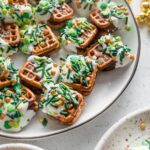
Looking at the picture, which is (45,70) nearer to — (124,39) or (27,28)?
(27,28)

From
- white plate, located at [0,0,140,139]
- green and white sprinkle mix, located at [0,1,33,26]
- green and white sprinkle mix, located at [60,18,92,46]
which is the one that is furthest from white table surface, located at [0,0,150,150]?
green and white sprinkle mix, located at [0,1,33,26]

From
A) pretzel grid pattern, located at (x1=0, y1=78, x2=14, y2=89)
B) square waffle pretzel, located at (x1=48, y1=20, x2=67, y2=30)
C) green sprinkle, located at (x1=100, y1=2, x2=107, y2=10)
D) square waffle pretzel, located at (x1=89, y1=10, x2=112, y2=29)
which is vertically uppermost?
green sprinkle, located at (x1=100, y1=2, x2=107, y2=10)

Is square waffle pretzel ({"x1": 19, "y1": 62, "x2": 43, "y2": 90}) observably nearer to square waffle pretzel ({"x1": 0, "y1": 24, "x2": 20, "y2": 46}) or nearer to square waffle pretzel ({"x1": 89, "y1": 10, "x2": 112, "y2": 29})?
square waffle pretzel ({"x1": 0, "y1": 24, "x2": 20, "y2": 46})

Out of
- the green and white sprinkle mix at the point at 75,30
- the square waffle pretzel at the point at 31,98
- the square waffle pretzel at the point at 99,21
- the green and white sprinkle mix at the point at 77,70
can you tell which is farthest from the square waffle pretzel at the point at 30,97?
the square waffle pretzel at the point at 99,21

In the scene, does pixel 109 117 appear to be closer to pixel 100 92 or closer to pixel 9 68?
pixel 100 92

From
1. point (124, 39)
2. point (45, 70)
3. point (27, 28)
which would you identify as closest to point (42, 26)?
point (27, 28)

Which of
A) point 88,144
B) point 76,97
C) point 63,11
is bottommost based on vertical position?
point 88,144

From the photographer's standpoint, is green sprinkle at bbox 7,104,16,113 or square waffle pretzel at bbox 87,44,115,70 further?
square waffle pretzel at bbox 87,44,115,70

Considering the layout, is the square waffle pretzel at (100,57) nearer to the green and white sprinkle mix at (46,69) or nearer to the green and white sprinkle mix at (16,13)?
the green and white sprinkle mix at (46,69)
